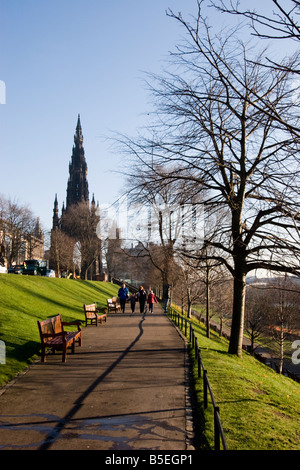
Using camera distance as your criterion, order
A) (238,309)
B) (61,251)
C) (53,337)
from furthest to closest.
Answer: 1. (61,251)
2. (238,309)
3. (53,337)

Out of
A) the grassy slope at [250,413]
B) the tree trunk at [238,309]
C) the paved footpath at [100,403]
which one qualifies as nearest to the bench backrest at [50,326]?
the paved footpath at [100,403]

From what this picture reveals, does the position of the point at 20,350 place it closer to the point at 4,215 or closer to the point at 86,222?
the point at 4,215

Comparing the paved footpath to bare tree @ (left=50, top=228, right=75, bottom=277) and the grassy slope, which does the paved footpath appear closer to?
the grassy slope

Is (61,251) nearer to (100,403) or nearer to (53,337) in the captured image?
(53,337)

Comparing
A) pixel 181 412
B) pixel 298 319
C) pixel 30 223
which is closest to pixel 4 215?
pixel 30 223

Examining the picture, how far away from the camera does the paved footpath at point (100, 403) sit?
15.9ft

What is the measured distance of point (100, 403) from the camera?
630cm

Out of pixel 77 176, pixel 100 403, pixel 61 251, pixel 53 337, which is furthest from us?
pixel 77 176

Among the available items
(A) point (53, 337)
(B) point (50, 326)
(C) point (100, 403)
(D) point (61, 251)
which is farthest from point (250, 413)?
(D) point (61, 251)

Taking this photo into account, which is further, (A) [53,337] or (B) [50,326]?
(B) [50,326]

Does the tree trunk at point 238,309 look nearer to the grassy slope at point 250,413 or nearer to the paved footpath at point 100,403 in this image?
the paved footpath at point 100,403

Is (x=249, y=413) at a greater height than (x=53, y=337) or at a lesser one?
lesser

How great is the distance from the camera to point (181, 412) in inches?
235
